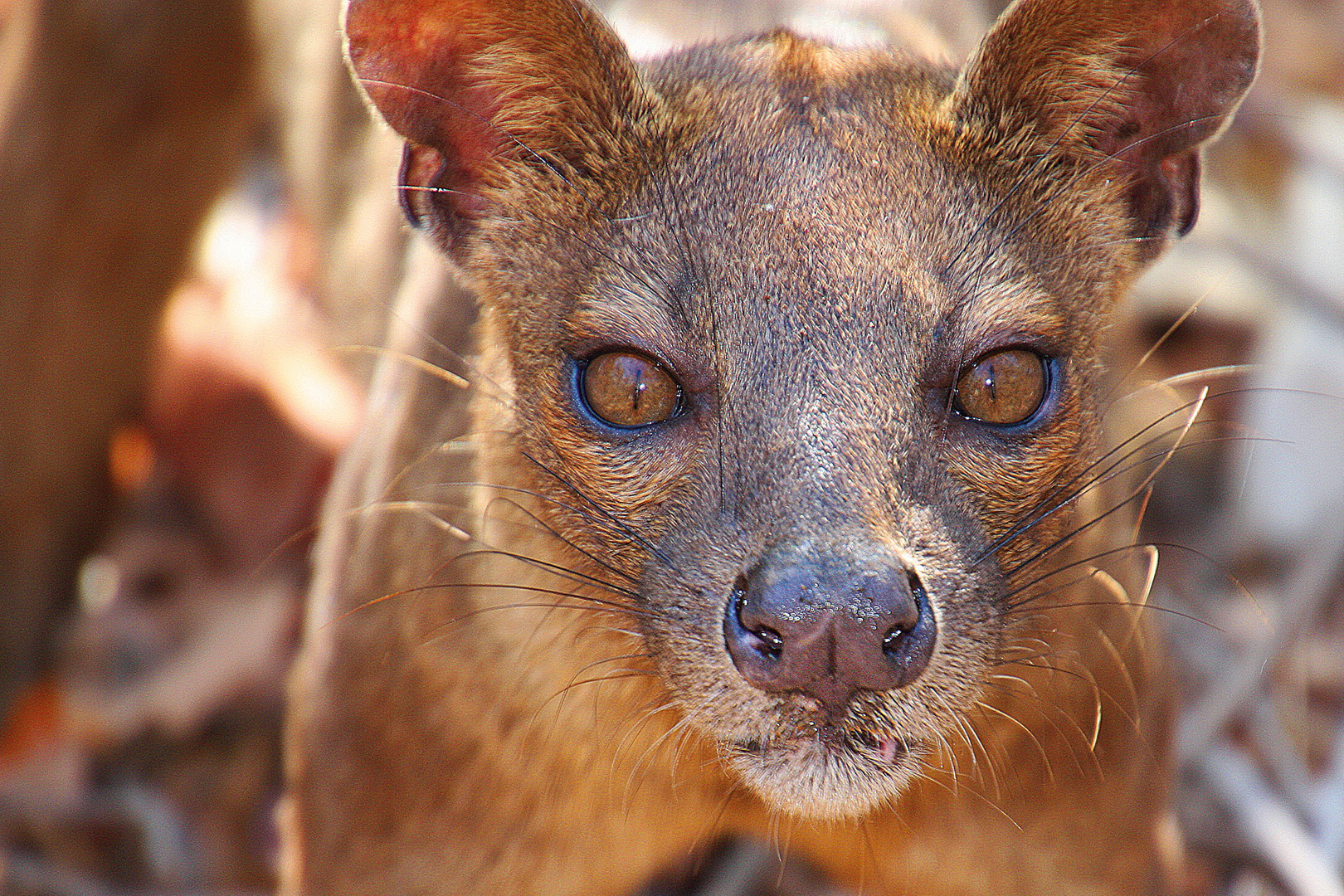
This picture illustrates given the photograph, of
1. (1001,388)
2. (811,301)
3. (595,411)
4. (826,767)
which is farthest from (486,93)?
(826,767)

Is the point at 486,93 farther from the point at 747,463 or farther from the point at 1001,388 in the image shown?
the point at 1001,388

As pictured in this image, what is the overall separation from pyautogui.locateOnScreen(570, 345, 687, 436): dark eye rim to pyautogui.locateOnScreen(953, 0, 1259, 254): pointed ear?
25.7 inches

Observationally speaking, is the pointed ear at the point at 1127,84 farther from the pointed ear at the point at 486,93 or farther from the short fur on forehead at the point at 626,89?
the pointed ear at the point at 486,93

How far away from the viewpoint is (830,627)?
2014 mm

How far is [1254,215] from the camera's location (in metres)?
5.58

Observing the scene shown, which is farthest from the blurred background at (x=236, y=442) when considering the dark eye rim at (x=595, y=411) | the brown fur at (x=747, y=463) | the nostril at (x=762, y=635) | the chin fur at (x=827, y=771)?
the nostril at (x=762, y=635)

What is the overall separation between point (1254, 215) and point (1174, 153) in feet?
10.7

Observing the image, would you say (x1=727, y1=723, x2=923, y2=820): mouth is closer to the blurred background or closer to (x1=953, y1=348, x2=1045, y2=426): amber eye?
(x1=953, y1=348, x2=1045, y2=426): amber eye

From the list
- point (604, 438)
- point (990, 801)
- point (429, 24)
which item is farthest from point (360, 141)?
point (990, 801)

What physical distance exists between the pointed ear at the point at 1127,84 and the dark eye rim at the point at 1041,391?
0.37 m

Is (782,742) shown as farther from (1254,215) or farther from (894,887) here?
(1254,215)

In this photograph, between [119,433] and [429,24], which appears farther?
[119,433]

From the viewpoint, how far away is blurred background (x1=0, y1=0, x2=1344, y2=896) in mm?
4035

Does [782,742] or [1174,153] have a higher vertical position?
[1174,153]
